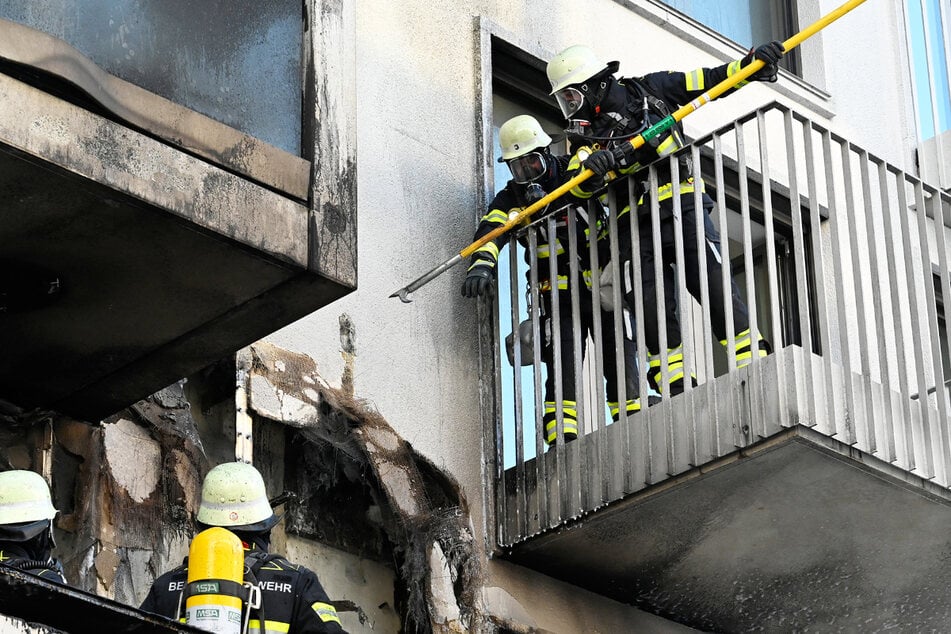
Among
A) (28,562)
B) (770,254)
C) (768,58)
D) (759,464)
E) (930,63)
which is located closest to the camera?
(28,562)

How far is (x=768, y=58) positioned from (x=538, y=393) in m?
1.83

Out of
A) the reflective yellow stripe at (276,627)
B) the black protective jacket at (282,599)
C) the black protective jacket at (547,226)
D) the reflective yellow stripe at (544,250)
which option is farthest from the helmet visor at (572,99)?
the reflective yellow stripe at (276,627)

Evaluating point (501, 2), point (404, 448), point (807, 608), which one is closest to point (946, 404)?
point (807, 608)

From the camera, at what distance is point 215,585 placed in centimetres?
622

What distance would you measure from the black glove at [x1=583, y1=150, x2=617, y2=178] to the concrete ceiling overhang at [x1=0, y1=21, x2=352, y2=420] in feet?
6.24

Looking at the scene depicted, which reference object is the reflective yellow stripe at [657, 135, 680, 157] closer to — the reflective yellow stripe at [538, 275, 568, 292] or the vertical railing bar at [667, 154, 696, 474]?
the vertical railing bar at [667, 154, 696, 474]

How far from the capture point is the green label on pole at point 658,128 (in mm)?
8867

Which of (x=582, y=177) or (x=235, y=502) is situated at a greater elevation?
(x=582, y=177)

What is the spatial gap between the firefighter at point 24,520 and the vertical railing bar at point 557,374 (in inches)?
100

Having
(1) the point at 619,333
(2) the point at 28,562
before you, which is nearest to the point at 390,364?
(1) the point at 619,333

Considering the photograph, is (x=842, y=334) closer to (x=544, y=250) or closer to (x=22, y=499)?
(x=544, y=250)

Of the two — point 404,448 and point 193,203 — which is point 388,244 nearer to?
point 404,448

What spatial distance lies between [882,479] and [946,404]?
0.69 meters

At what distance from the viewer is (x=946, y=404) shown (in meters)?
8.59
